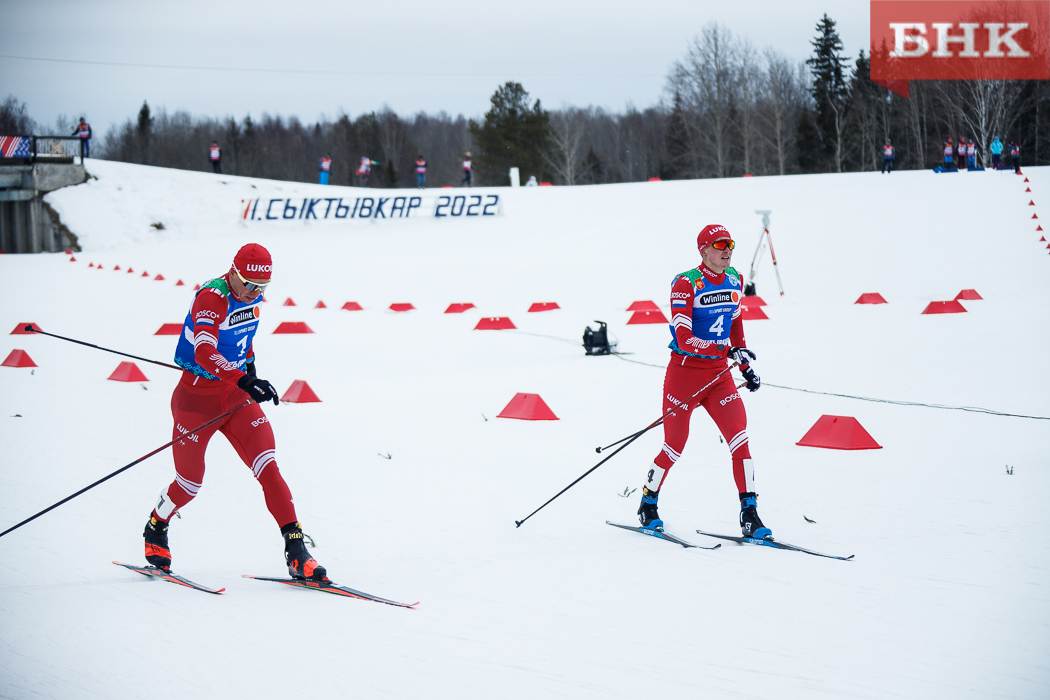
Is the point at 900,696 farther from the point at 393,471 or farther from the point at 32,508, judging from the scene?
the point at 32,508

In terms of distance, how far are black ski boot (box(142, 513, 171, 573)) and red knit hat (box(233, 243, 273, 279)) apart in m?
1.40

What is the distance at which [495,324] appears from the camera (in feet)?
49.9

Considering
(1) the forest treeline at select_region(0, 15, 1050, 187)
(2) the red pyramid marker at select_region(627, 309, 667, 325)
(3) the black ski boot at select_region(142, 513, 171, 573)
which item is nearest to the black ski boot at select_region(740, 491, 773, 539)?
(3) the black ski boot at select_region(142, 513, 171, 573)

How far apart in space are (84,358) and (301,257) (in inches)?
552

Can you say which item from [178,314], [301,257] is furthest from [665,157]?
[178,314]

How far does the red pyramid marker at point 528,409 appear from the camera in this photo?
8578mm

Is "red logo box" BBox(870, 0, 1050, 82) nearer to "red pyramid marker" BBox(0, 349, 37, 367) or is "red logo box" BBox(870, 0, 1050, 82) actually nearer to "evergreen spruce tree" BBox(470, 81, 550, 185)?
"evergreen spruce tree" BBox(470, 81, 550, 185)

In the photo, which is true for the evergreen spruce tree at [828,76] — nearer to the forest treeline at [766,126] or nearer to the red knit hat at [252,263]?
the forest treeline at [766,126]

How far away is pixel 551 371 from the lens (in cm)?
1108

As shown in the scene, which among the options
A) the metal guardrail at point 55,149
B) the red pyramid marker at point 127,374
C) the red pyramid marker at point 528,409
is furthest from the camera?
the metal guardrail at point 55,149

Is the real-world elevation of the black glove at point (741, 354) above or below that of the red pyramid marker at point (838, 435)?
above

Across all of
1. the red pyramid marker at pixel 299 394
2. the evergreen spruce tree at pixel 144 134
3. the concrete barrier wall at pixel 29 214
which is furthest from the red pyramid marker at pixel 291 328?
the evergreen spruce tree at pixel 144 134

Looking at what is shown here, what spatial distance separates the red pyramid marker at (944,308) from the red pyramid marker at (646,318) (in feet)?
14.0

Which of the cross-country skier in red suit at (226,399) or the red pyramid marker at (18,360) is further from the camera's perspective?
the red pyramid marker at (18,360)
